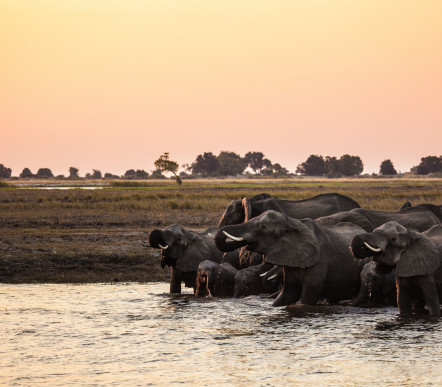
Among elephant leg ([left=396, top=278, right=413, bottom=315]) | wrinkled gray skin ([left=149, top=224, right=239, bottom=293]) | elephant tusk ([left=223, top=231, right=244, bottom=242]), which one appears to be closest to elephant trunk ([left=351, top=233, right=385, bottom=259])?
elephant leg ([left=396, top=278, right=413, bottom=315])

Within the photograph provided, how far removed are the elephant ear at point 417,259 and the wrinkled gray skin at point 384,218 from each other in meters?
3.39

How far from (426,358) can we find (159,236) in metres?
6.22

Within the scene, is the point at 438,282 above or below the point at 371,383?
above

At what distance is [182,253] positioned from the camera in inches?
619

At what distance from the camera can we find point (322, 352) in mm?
10586

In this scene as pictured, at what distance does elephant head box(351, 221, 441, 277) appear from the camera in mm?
11945

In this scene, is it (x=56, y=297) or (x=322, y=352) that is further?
(x=56, y=297)

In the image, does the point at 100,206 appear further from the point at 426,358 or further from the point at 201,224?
the point at 426,358

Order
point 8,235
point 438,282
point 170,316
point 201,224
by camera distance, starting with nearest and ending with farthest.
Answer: point 438,282
point 170,316
point 8,235
point 201,224

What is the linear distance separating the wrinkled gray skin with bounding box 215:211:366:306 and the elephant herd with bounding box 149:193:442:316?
0.01 m

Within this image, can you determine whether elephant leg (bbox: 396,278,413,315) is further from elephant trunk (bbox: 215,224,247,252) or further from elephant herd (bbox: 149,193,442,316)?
elephant trunk (bbox: 215,224,247,252)

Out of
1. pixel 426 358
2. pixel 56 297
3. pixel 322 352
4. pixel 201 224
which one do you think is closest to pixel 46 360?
pixel 322 352

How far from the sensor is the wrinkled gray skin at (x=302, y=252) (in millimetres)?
12828

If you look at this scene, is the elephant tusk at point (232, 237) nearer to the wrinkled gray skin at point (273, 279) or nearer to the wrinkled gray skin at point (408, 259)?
the wrinkled gray skin at point (408, 259)
